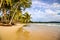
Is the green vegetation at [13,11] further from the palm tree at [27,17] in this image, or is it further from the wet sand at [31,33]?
the wet sand at [31,33]

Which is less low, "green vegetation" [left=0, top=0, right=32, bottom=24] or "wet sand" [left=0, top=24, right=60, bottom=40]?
"green vegetation" [left=0, top=0, right=32, bottom=24]

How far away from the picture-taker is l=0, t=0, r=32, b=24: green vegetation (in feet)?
5.69

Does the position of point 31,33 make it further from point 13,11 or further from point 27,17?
point 13,11

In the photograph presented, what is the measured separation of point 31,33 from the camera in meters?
1.72

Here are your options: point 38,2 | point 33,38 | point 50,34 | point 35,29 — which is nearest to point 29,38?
point 33,38

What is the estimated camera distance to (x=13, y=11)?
1.76 metres

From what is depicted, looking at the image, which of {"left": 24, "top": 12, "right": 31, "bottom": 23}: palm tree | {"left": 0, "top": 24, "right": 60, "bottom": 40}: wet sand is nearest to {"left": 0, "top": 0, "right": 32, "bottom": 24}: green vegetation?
{"left": 24, "top": 12, "right": 31, "bottom": 23}: palm tree

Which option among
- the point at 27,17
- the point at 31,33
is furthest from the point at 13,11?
the point at 31,33

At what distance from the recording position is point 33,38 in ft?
5.52

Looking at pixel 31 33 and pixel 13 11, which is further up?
pixel 13 11

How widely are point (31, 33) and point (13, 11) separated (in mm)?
452

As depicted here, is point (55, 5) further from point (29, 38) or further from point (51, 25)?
point (29, 38)

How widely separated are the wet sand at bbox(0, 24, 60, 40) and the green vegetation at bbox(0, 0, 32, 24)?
0.13 m

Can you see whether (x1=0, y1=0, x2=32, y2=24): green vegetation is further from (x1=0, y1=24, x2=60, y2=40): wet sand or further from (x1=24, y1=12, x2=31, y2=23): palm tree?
(x1=0, y1=24, x2=60, y2=40): wet sand
